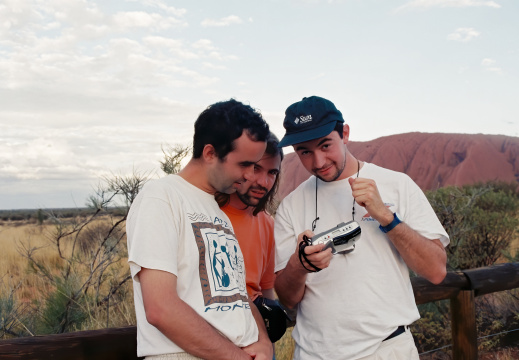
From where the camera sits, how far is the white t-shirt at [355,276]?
2047mm

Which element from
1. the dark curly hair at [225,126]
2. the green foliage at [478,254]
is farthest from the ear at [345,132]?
the green foliage at [478,254]

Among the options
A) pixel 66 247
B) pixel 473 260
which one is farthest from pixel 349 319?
pixel 66 247

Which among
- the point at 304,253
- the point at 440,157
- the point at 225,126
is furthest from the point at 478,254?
the point at 440,157

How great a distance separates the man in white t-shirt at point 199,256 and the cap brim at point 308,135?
0.21 metres

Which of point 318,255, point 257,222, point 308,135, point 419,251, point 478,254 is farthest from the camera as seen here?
point 478,254

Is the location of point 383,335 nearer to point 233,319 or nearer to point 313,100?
point 233,319

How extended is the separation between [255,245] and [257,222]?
0.13 metres

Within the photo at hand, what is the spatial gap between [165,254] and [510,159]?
43309 mm

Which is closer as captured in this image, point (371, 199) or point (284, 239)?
point (371, 199)

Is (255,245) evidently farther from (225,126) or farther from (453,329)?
(453,329)

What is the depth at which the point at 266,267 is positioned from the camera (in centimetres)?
241

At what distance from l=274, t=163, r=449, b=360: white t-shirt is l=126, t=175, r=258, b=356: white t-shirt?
0.39 m

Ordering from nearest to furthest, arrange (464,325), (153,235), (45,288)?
(153,235), (464,325), (45,288)

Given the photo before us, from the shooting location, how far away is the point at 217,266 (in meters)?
1.76
